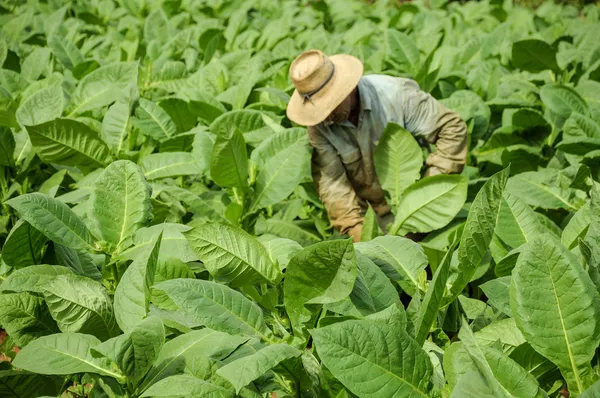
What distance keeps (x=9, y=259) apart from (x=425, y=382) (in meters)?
1.35

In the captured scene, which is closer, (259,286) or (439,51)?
(259,286)

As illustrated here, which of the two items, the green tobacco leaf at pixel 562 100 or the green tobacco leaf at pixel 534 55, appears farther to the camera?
the green tobacco leaf at pixel 534 55

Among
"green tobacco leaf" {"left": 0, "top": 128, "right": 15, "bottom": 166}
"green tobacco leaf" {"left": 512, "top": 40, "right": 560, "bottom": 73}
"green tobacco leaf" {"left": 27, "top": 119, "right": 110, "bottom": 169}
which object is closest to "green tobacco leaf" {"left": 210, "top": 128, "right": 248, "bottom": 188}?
"green tobacco leaf" {"left": 27, "top": 119, "right": 110, "bottom": 169}

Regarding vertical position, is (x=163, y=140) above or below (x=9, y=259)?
below

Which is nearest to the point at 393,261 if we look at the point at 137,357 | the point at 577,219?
the point at 577,219

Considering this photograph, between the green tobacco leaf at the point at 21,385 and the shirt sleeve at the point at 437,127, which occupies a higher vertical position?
the green tobacco leaf at the point at 21,385

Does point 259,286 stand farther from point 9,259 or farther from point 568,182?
point 568,182

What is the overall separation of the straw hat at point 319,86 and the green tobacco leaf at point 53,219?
148 cm

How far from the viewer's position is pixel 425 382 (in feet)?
5.17

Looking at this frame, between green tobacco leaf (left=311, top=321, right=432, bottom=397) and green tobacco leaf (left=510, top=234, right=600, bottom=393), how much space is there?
0.26 m

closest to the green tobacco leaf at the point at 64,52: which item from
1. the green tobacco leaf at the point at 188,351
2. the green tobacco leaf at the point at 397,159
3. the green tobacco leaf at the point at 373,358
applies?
the green tobacco leaf at the point at 397,159

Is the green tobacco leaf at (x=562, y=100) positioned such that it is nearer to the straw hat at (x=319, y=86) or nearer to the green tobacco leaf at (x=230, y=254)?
the straw hat at (x=319, y=86)

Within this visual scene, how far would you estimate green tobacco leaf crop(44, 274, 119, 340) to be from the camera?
6.10 feet

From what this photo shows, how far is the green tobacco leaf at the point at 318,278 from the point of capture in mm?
1701
